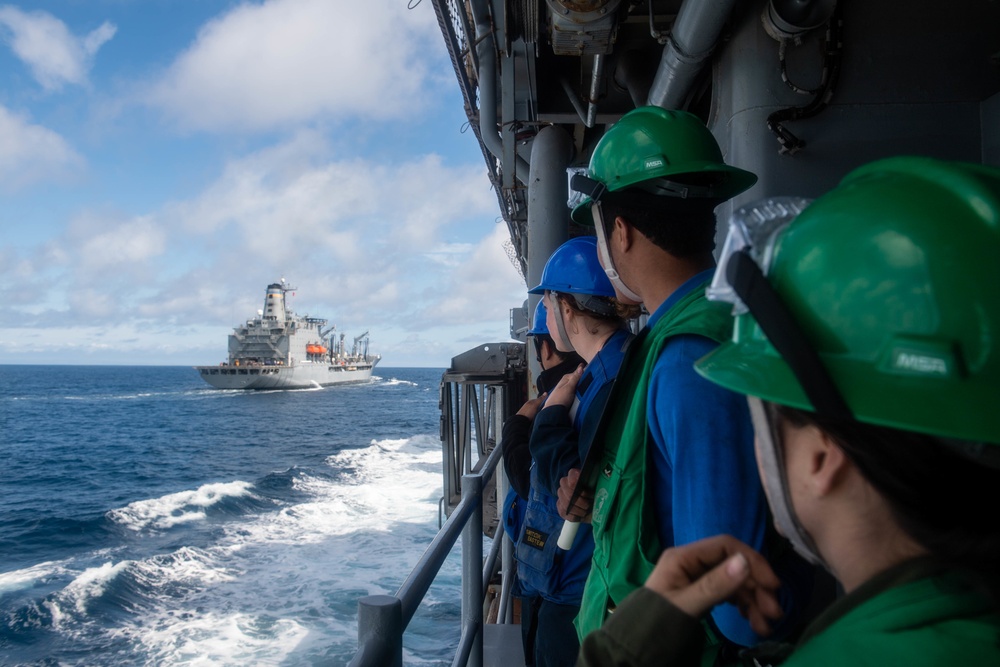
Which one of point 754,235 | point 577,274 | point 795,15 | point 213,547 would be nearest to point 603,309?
point 577,274

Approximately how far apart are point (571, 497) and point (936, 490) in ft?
3.21

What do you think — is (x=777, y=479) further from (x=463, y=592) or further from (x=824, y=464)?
(x=463, y=592)

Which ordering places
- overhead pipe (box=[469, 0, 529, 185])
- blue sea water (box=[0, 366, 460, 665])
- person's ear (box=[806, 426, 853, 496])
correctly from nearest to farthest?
1. person's ear (box=[806, 426, 853, 496])
2. overhead pipe (box=[469, 0, 529, 185])
3. blue sea water (box=[0, 366, 460, 665])

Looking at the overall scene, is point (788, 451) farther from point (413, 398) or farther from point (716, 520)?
point (413, 398)

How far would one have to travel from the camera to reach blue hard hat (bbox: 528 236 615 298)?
2.25 m

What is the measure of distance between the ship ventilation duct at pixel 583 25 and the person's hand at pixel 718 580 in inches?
147

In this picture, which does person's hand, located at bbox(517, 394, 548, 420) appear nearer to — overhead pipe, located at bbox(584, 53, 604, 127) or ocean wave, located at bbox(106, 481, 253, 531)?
overhead pipe, located at bbox(584, 53, 604, 127)

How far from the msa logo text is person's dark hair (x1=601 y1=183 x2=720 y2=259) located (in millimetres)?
975

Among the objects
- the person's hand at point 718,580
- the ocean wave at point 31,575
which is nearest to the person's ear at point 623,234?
the person's hand at point 718,580

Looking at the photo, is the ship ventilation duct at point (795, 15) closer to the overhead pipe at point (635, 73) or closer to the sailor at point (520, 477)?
the sailor at point (520, 477)

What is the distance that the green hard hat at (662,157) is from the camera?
1699 mm

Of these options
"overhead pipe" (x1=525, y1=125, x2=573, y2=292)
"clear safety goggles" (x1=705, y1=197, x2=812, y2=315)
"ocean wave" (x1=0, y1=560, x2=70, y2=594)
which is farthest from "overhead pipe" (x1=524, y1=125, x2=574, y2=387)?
"ocean wave" (x1=0, y1=560, x2=70, y2=594)

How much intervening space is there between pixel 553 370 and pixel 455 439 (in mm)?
8216

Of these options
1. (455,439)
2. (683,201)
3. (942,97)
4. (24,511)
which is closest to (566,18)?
(942,97)
